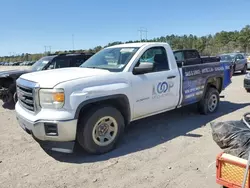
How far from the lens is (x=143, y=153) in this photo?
4.48 m

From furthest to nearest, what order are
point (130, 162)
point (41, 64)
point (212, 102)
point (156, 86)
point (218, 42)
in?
point (218, 42)
point (41, 64)
point (212, 102)
point (156, 86)
point (130, 162)

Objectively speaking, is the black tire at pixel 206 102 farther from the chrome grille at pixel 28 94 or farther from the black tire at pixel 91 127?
the chrome grille at pixel 28 94

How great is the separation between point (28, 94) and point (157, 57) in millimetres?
2757

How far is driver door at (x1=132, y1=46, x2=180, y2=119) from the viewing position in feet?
16.0

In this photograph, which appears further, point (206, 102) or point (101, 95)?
point (206, 102)

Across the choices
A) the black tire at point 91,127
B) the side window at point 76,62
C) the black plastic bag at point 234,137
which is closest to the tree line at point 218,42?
the side window at point 76,62

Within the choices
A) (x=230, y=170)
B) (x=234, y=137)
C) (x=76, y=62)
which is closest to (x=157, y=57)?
(x=234, y=137)

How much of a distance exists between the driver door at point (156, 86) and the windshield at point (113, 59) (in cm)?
27

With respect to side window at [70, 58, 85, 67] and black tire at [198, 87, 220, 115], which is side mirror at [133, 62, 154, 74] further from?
side window at [70, 58, 85, 67]

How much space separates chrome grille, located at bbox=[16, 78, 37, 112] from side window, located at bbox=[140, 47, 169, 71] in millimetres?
2279

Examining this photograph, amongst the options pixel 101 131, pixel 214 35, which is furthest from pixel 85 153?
pixel 214 35

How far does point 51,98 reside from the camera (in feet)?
12.9

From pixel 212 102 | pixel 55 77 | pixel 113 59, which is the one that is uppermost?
pixel 113 59

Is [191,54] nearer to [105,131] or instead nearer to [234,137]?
[105,131]
